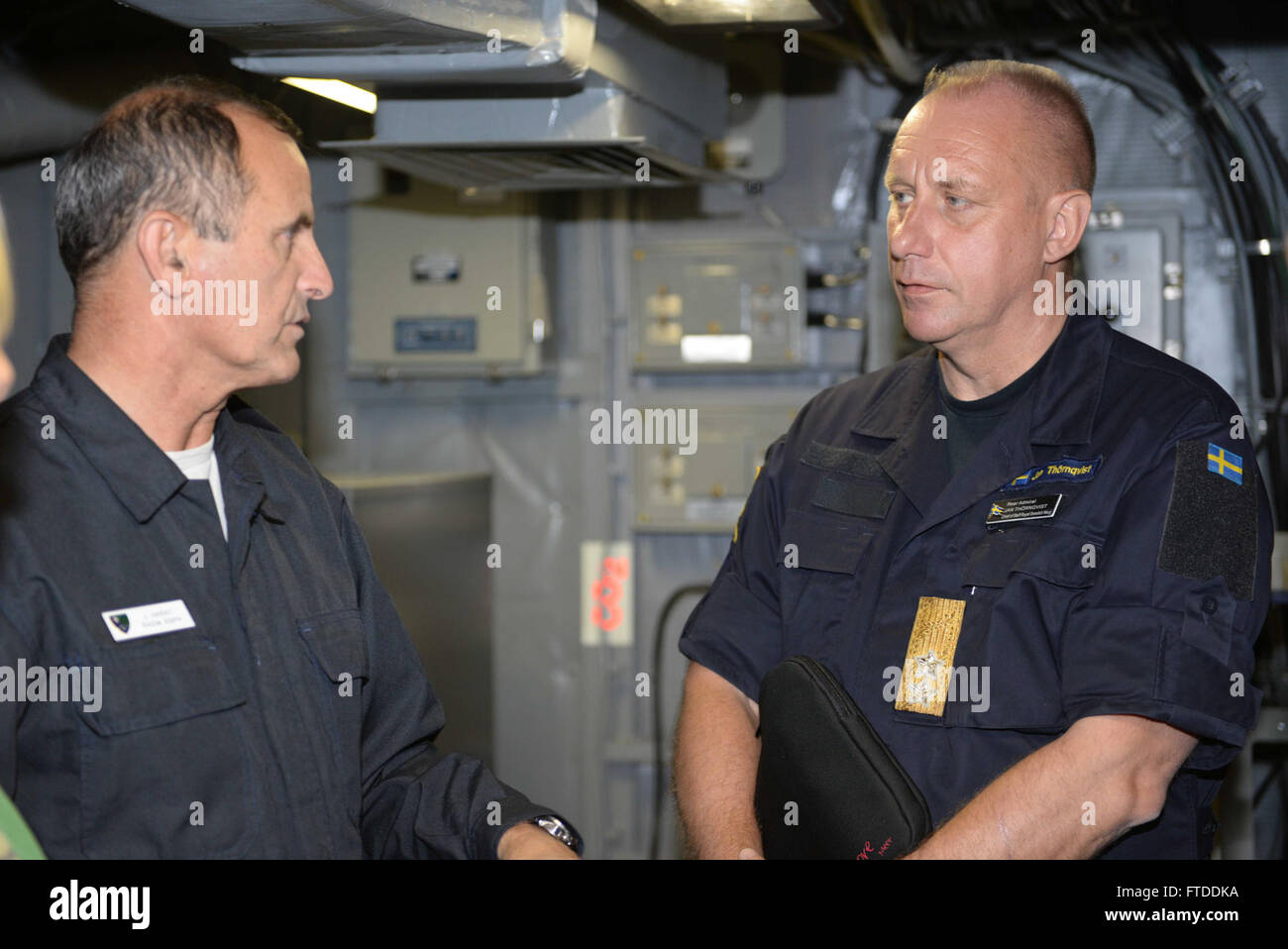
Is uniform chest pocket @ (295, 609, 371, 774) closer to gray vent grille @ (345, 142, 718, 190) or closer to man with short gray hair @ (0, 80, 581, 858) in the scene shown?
man with short gray hair @ (0, 80, 581, 858)

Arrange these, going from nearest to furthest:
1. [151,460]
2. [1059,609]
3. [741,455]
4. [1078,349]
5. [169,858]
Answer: [169,858], [151,460], [1059,609], [1078,349], [741,455]

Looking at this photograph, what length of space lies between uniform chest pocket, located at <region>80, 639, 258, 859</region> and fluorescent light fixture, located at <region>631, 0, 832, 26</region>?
1501 mm

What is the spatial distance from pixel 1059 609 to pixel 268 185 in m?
1.15

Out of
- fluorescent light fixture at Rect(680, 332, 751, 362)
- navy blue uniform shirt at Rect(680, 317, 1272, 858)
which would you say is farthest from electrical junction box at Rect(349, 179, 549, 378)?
navy blue uniform shirt at Rect(680, 317, 1272, 858)

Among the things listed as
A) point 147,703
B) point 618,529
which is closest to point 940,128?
point 147,703

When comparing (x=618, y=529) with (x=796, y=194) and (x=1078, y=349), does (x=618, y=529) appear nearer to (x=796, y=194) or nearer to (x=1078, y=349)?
(x=796, y=194)

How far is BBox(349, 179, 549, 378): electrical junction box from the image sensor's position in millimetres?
3730

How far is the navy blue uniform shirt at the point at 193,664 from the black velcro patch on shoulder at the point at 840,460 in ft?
2.27

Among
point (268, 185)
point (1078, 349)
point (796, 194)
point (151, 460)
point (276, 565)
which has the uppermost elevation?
point (796, 194)

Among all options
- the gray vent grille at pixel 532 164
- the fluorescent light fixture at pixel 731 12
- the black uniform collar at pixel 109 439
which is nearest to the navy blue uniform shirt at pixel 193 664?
the black uniform collar at pixel 109 439

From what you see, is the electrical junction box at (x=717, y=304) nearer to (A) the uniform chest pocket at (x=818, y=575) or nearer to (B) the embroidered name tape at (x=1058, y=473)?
(A) the uniform chest pocket at (x=818, y=575)

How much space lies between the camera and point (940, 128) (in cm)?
182

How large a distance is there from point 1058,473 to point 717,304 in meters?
2.11

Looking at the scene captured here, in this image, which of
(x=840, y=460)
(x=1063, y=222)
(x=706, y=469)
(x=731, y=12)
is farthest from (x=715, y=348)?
(x=1063, y=222)
